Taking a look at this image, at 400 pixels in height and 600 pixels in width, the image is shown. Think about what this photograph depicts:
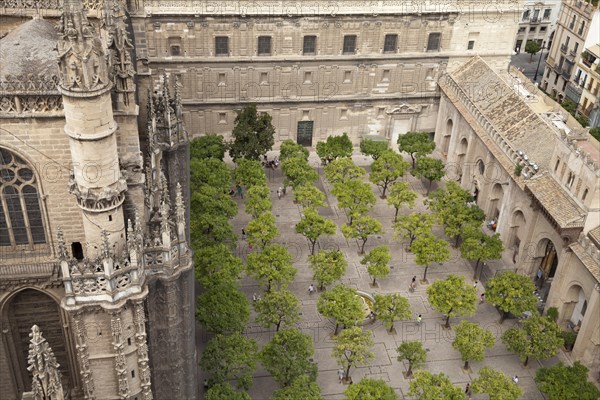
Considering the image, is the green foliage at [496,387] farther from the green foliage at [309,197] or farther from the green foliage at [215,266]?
the green foliage at [309,197]

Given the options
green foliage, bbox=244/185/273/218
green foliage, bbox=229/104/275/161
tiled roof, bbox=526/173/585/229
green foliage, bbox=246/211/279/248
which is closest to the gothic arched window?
green foliage, bbox=246/211/279/248

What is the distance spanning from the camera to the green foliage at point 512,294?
51438mm

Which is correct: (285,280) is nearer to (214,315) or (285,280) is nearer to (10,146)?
(214,315)

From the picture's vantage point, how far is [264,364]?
146ft

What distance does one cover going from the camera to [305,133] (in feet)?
255

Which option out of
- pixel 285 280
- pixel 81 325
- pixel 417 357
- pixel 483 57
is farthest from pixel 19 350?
pixel 483 57

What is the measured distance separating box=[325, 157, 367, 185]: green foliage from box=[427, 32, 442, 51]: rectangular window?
17019mm

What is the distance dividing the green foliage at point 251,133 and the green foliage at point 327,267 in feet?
57.7

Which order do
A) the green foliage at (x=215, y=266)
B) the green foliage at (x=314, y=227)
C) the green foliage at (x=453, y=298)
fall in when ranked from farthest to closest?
the green foliage at (x=314, y=227), the green foliage at (x=453, y=298), the green foliage at (x=215, y=266)

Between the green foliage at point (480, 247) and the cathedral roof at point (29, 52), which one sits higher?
the cathedral roof at point (29, 52)

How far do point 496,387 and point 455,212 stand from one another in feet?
67.3

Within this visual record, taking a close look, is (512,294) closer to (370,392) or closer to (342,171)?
(370,392)

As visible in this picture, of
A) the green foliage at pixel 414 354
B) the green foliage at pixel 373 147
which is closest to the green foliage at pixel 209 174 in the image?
the green foliage at pixel 373 147

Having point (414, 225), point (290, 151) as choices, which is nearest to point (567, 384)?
point (414, 225)
